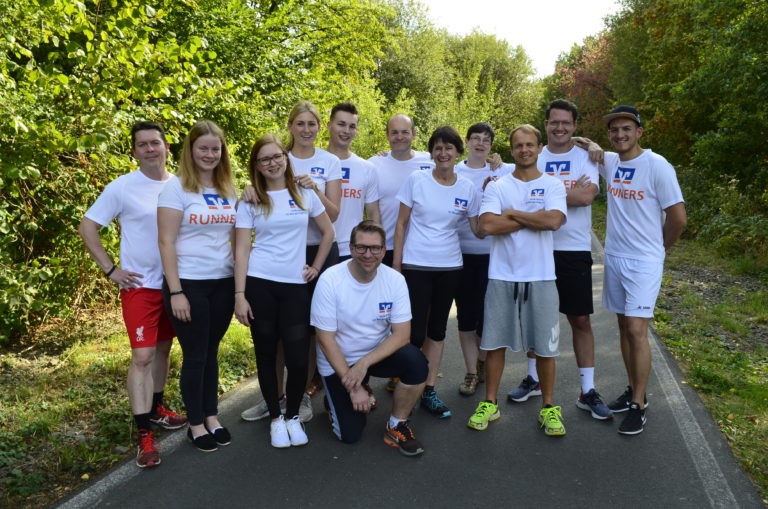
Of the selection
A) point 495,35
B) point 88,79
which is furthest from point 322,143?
point 495,35

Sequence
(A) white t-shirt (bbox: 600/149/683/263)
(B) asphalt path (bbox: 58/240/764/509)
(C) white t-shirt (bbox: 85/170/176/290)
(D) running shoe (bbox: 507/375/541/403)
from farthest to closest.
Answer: (D) running shoe (bbox: 507/375/541/403), (A) white t-shirt (bbox: 600/149/683/263), (C) white t-shirt (bbox: 85/170/176/290), (B) asphalt path (bbox: 58/240/764/509)

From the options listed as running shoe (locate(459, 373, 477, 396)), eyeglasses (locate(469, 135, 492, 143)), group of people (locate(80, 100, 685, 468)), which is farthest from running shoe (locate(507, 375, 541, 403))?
eyeglasses (locate(469, 135, 492, 143))

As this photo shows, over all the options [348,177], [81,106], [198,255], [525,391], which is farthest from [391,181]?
[81,106]

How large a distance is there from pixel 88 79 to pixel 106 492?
12.3 feet

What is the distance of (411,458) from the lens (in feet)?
13.4

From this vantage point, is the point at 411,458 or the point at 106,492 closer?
the point at 106,492

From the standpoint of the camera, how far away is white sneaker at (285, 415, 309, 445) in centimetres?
430

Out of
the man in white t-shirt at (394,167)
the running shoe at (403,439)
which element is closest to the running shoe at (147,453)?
the running shoe at (403,439)

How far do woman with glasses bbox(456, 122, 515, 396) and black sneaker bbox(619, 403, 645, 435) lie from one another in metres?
1.31

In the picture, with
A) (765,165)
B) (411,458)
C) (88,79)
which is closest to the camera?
(411,458)

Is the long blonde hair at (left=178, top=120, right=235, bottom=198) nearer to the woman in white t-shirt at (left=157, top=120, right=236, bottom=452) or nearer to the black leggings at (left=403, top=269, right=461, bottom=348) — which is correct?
the woman in white t-shirt at (left=157, top=120, right=236, bottom=452)

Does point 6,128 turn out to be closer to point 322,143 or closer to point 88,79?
point 88,79

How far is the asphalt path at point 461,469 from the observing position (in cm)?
353

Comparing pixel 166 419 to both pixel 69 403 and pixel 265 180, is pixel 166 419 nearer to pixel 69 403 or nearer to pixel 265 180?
pixel 69 403
